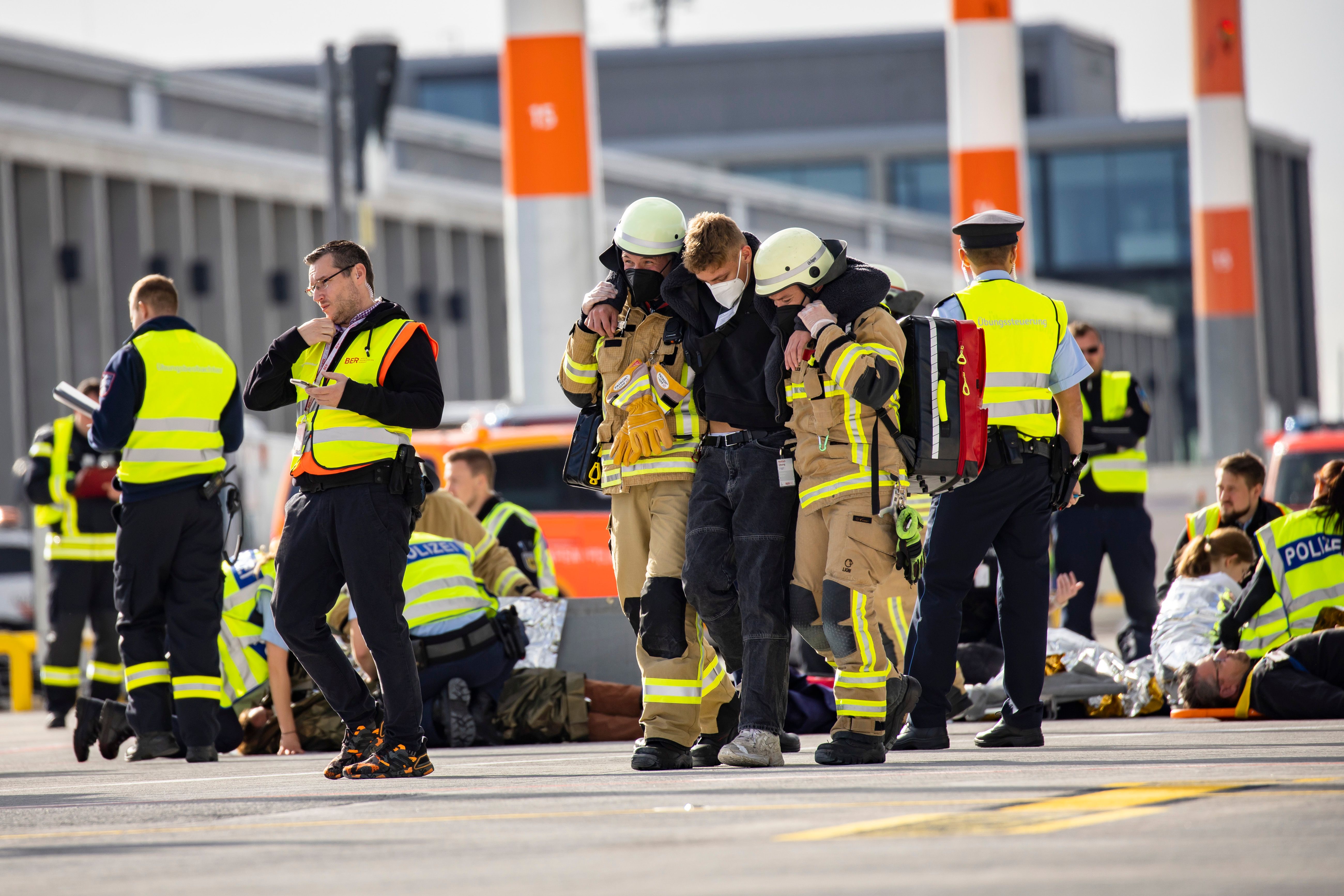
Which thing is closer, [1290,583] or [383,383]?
[383,383]

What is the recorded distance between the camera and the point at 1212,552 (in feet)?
33.7

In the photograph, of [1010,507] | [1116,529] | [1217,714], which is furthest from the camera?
[1116,529]

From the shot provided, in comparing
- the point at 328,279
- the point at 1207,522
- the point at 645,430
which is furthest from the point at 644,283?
the point at 1207,522

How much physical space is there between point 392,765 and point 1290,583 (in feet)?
13.8

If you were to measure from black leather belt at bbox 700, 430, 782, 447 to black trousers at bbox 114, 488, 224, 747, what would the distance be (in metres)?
2.83

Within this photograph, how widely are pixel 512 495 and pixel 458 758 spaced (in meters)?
5.12

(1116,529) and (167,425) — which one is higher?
(167,425)

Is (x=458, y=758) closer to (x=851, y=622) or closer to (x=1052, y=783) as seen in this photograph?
(x=851, y=622)

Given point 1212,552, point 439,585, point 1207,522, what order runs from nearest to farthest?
point 439,585 → point 1212,552 → point 1207,522

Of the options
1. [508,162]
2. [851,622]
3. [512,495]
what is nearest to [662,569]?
[851,622]

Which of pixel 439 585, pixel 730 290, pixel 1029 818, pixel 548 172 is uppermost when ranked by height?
pixel 548 172

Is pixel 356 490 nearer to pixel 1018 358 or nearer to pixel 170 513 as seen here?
pixel 170 513

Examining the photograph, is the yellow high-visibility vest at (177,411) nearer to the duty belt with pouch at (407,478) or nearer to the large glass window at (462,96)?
the duty belt with pouch at (407,478)

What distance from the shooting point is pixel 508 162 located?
2083 centimetres
